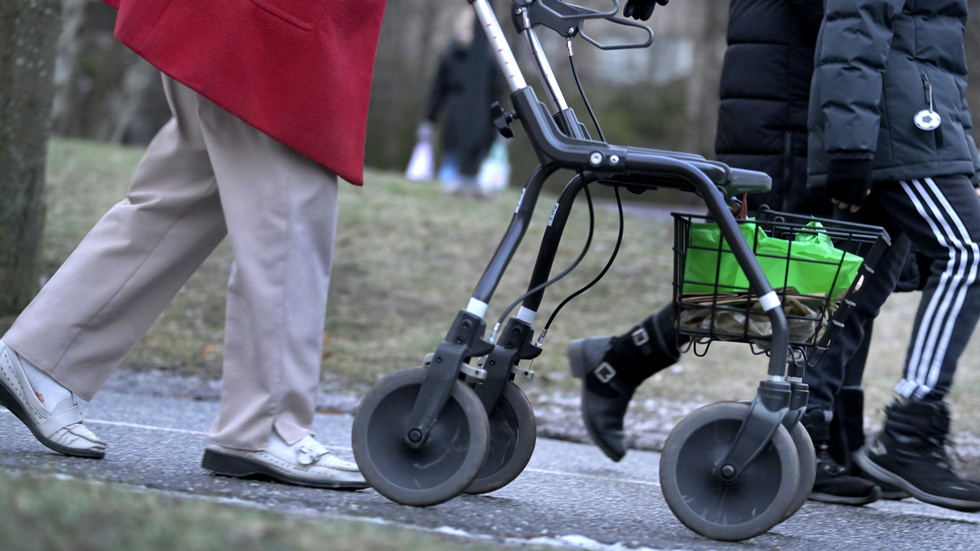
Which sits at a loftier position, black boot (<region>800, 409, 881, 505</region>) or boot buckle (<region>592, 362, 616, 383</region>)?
boot buckle (<region>592, 362, 616, 383</region>)

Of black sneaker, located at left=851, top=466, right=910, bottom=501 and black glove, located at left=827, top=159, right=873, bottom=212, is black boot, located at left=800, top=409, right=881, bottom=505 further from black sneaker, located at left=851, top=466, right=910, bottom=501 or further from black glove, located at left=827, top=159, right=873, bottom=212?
black glove, located at left=827, top=159, right=873, bottom=212

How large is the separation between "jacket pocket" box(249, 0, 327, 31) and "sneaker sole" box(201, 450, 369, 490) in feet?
3.35

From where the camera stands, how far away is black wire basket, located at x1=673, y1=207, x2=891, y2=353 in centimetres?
253

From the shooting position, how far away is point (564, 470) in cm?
362

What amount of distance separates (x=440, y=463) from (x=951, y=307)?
1.64 meters

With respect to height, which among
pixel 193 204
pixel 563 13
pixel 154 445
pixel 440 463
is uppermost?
pixel 563 13

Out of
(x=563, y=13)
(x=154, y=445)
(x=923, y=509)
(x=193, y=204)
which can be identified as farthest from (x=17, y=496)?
(x=923, y=509)

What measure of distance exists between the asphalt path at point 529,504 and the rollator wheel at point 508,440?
6 cm

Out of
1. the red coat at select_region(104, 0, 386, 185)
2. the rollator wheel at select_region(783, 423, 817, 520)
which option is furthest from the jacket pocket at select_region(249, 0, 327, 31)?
the rollator wheel at select_region(783, 423, 817, 520)

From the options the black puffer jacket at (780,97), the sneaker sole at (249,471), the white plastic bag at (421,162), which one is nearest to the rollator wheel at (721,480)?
the sneaker sole at (249,471)

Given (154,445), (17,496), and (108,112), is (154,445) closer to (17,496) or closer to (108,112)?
(17,496)

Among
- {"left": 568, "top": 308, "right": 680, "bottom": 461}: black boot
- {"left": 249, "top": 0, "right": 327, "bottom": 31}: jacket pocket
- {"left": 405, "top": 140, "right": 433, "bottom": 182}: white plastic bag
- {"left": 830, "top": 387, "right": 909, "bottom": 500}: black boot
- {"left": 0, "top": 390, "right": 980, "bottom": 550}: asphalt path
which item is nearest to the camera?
{"left": 0, "top": 390, "right": 980, "bottom": 550}: asphalt path

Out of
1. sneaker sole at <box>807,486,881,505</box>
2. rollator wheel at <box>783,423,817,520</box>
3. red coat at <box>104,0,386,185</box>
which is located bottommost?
sneaker sole at <box>807,486,881,505</box>

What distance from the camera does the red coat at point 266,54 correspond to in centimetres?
253
